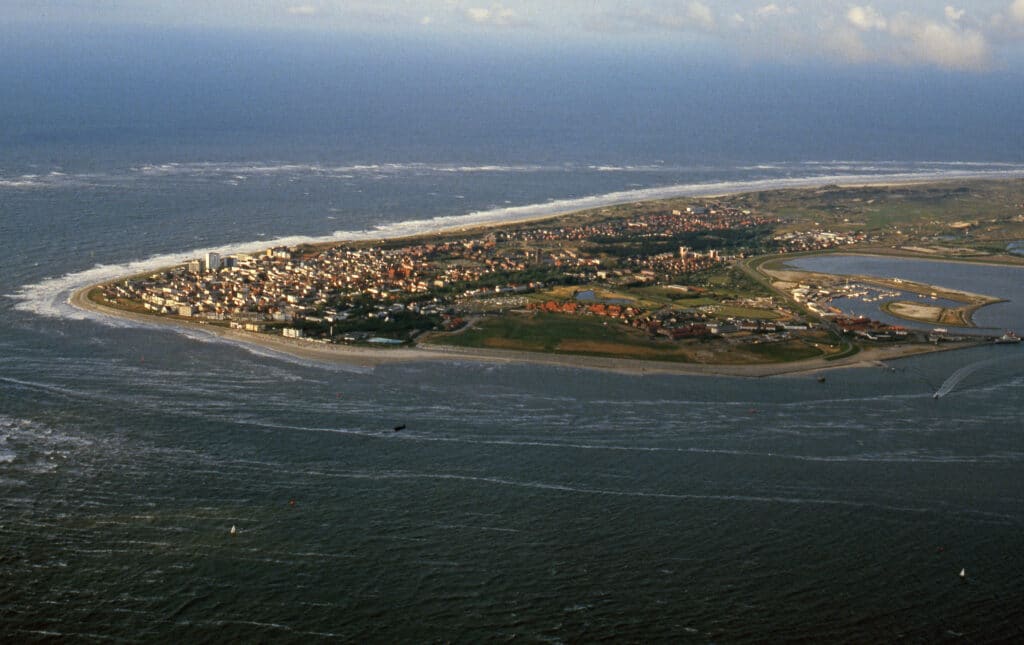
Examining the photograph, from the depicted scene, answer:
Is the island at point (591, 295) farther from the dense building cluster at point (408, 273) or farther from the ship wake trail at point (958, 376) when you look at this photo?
the ship wake trail at point (958, 376)

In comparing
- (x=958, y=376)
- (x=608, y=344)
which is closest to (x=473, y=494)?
(x=608, y=344)

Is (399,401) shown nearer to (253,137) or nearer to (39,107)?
(253,137)

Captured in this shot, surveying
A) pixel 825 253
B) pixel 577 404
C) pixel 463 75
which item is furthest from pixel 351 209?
pixel 463 75

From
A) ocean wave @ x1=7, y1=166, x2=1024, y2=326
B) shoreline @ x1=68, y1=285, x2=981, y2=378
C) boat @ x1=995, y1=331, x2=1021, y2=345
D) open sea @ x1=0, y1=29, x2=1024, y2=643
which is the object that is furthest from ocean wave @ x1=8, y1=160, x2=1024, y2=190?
boat @ x1=995, y1=331, x2=1021, y2=345

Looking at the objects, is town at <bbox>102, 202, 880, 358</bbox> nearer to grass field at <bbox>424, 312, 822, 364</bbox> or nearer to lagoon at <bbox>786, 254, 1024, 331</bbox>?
grass field at <bbox>424, 312, 822, 364</bbox>

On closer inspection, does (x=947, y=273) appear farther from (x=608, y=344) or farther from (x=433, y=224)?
(x=433, y=224)

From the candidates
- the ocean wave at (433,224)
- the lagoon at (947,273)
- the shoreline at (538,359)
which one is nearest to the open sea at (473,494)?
the ocean wave at (433,224)
